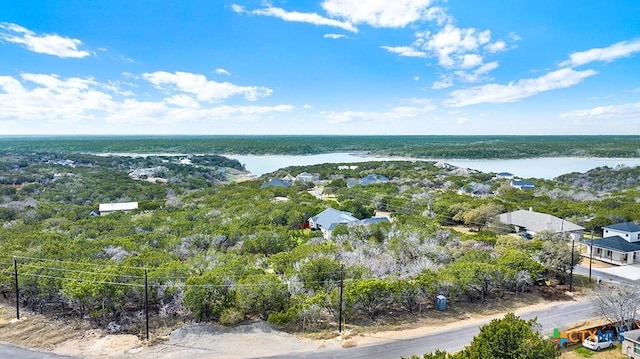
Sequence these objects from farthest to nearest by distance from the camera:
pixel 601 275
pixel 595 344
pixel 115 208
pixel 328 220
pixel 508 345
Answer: pixel 115 208 → pixel 328 220 → pixel 601 275 → pixel 595 344 → pixel 508 345

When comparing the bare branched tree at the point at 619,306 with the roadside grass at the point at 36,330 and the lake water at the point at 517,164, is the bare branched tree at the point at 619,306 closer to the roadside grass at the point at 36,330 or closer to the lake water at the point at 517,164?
the roadside grass at the point at 36,330

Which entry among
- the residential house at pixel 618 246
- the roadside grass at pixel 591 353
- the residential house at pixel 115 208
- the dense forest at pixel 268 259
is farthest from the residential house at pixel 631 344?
the residential house at pixel 115 208

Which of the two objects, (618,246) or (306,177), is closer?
(618,246)

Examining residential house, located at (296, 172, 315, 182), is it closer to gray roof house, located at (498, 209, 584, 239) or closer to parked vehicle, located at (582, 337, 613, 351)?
gray roof house, located at (498, 209, 584, 239)

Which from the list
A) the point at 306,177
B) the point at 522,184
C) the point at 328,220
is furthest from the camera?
the point at 306,177

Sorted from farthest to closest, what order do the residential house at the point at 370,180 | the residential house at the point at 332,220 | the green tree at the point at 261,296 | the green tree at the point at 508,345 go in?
1. the residential house at the point at 370,180
2. the residential house at the point at 332,220
3. the green tree at the point at 261,296
4. the green tree at the point at 508,345

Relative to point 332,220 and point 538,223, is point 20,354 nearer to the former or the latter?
point 332,220

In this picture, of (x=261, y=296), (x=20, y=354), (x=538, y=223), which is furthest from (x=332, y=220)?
(x=20, y=354)
